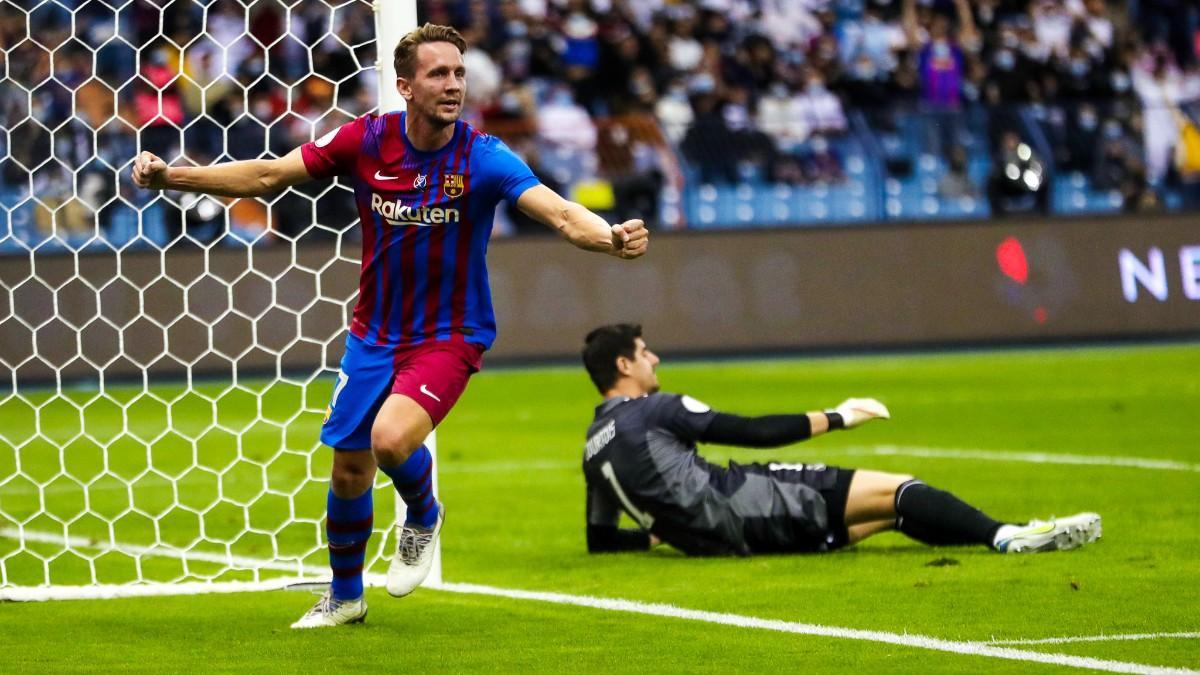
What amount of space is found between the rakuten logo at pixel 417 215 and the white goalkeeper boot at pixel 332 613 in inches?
52.1

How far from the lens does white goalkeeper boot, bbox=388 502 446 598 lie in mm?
6199

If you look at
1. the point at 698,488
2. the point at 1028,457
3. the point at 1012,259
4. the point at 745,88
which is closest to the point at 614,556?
A: the point at 698,488

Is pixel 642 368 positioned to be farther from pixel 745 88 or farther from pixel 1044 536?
pixel 745 88

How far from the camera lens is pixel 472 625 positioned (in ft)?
20.2

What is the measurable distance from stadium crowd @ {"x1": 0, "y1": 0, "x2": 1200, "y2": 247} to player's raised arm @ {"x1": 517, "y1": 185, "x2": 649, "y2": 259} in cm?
986

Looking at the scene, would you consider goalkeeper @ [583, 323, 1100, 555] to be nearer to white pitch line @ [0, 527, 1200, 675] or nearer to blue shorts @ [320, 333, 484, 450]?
white pitch line @ [0, 527, 1200, 675]

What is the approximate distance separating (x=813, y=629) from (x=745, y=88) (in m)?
16.8

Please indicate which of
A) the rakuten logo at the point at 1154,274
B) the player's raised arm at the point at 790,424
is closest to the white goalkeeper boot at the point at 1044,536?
the player's raised arm at the point at 790,424

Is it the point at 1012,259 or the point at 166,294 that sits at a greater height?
the point at 1012,259

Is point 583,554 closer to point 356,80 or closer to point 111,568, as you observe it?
point 111,568

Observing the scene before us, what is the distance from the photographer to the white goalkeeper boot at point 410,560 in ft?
20.3

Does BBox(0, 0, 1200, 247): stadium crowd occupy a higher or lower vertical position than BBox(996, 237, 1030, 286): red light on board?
higher

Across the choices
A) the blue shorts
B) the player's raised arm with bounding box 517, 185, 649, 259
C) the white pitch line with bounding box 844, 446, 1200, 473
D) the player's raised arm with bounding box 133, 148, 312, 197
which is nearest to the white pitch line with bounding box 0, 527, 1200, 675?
the blue shorts

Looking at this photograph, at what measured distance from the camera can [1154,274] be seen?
68.3 ft
